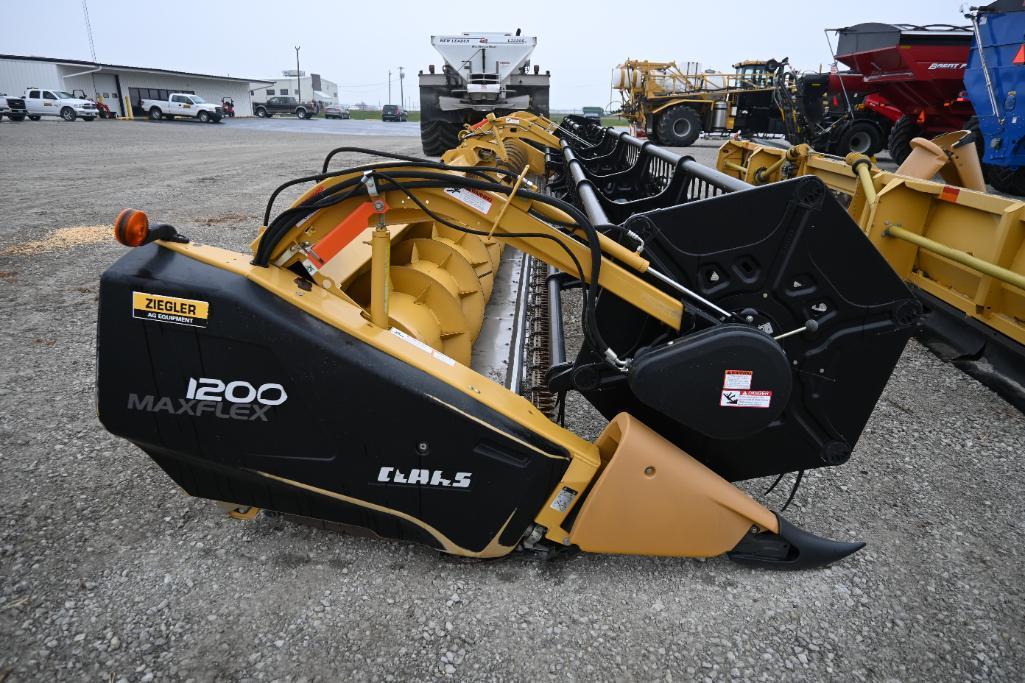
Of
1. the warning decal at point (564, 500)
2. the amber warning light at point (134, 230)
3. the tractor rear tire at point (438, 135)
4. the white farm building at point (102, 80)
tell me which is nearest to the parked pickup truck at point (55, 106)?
the white farm building at point (102, 80)

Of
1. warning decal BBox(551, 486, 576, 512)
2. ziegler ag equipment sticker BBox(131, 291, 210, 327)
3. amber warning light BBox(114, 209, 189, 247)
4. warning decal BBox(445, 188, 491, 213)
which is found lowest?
warning decal BBox(551, 486, 576, 512)

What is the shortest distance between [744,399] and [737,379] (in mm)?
77

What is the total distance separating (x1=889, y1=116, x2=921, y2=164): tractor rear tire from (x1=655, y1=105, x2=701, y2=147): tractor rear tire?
25.0ft

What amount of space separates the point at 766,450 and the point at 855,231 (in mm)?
808

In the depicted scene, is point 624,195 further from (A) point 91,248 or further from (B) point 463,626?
(A) point 91,248

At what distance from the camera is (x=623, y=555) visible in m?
2.36

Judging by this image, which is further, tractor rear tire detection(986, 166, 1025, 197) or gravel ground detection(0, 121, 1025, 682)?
tractor rear tire detection(986, 166, 1025, 197)

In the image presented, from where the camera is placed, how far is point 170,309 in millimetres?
1896

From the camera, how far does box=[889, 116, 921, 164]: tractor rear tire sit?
1220 centimetres

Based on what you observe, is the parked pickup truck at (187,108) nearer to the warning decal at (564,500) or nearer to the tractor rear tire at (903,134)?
the tractor rear tire at (903,134)

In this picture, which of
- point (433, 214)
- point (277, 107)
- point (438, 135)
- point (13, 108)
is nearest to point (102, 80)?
point (277, 107)

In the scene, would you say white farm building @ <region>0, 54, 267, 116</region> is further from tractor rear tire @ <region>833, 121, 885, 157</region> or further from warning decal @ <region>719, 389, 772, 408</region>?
warning decal @ <region>719, 389, 772, 408</region>

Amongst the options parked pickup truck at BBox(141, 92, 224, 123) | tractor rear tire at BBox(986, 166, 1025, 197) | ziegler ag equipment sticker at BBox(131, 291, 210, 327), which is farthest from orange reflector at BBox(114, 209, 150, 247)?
parked pickup truck at BBox(141, 92, 224, 123)

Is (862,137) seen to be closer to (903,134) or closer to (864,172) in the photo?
(903,134)
